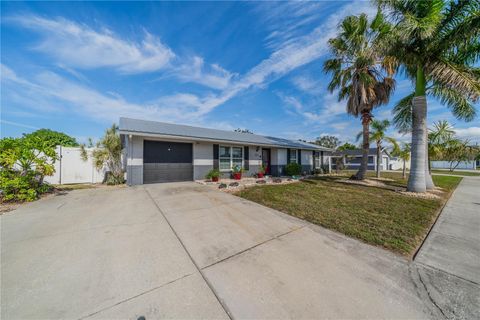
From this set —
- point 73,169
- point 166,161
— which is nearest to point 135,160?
point 166,161

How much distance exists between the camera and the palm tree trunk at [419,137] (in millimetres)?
7309

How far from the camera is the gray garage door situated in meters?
9.20

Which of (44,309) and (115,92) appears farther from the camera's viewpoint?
(115,92)

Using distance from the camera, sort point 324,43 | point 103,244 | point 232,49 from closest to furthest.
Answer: point 103,244, point 232,49, point 324,43

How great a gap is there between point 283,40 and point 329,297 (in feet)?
33.9

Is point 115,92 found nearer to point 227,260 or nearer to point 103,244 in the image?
point 103,244

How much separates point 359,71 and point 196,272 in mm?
12802

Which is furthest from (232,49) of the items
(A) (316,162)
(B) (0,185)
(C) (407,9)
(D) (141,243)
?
(A) (316,162)

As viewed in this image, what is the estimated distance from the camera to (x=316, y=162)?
17734mm

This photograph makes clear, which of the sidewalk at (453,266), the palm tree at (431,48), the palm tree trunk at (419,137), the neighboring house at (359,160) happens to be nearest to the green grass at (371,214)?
the sidewalk at (453,266)

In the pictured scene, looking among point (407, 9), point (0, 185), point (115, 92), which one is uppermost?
point (407, 9)

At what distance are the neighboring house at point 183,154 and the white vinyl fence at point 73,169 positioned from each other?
237 cm

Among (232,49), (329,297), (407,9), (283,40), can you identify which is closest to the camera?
(329,297)

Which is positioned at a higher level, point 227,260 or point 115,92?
point 115,92
